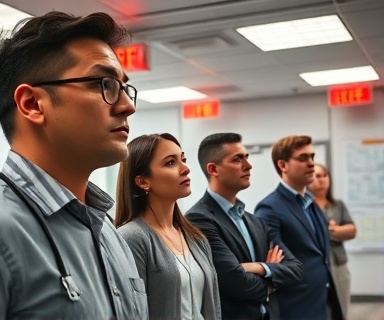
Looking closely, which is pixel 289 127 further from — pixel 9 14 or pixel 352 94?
pixel 9 14

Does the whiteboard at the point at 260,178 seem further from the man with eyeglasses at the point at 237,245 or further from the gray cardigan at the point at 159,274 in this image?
the gray cardigan at the point at 159,274

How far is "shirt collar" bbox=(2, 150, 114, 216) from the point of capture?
2.83ft

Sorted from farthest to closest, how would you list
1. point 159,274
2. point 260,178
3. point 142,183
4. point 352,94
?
point 260,178 < point 352,94 < point 142,183 < point 159,274

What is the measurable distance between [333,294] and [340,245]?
3.79 feet

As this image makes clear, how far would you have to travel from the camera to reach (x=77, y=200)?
0.92m

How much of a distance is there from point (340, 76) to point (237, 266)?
375 cm

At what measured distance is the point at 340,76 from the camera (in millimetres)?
5562

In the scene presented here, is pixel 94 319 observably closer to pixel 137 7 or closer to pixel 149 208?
pixel 149 208

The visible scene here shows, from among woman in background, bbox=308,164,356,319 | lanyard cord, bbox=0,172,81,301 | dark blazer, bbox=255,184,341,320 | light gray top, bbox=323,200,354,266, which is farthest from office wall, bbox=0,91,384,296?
lanyard cord, bbox=0,172,81,301

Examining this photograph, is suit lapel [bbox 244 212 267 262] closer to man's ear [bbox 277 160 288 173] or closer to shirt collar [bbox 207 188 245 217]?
shirt collar [bbox 207 188 245 217]

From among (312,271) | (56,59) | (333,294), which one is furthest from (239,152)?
(56,59)

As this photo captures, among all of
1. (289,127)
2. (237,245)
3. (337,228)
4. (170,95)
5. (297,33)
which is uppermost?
(297,33)

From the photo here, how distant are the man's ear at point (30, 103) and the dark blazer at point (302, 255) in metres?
1.95

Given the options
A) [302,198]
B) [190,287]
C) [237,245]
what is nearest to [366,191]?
[302,198]
